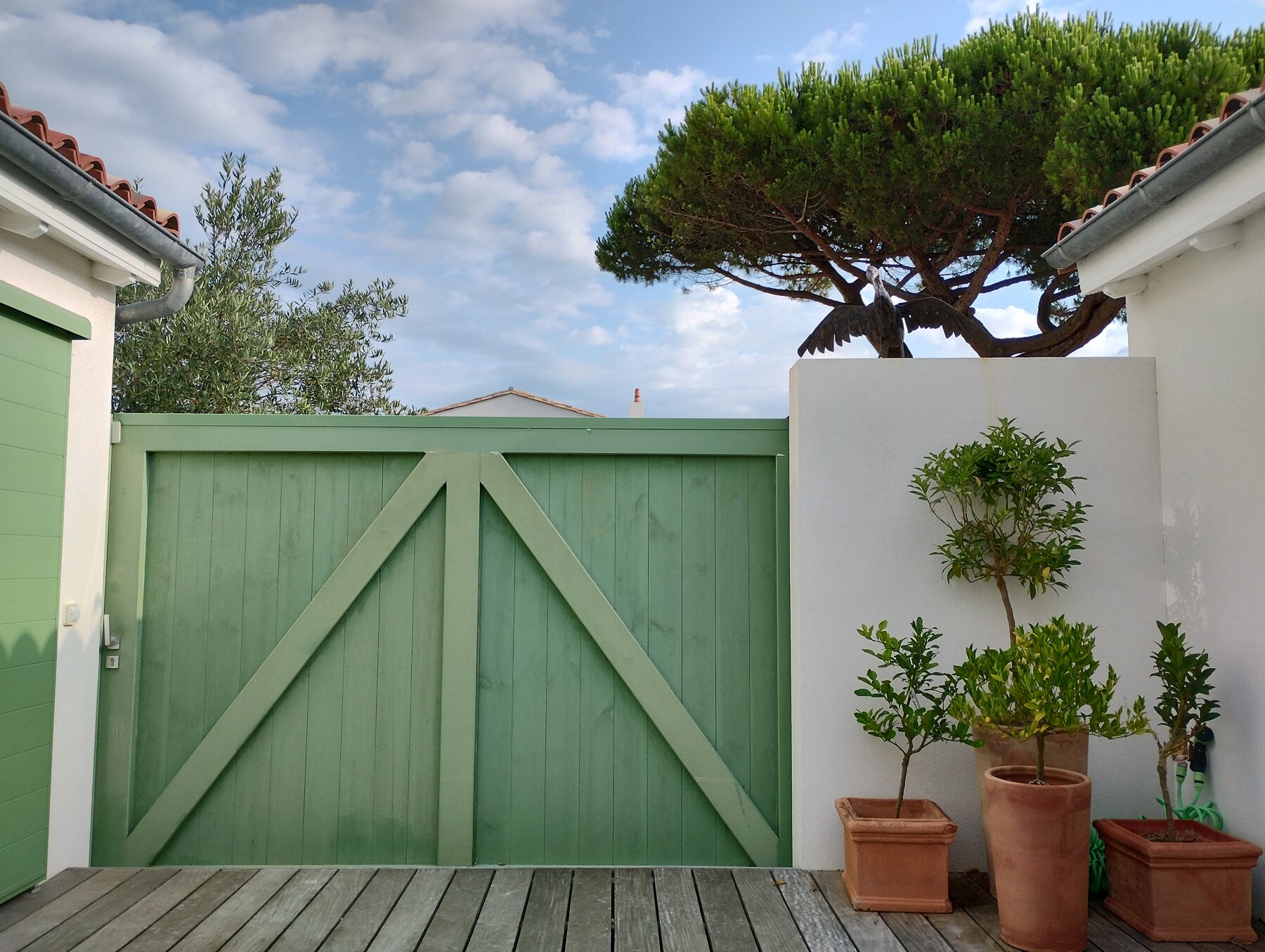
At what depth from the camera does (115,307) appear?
10.8 feet

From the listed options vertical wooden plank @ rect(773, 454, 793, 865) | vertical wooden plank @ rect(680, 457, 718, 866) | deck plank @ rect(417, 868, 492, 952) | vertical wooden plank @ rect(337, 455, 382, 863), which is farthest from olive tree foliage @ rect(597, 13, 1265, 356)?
deck plank @ rect(417, 868, 492, 952)

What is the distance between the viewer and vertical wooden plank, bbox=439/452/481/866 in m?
2.97

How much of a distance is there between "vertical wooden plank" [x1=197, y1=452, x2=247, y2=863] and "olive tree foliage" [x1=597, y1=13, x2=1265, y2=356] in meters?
5.61

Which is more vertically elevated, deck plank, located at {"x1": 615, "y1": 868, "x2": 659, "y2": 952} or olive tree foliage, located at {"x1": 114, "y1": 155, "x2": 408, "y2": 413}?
olive tree foliage, located at {"x1": 114, "y1": 155, "x2": 408, "y2": 413}

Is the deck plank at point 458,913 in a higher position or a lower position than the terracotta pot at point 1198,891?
lower

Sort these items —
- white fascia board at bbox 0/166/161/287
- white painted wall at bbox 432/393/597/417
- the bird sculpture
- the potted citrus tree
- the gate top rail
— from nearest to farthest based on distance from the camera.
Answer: white fascia board at bbox 0/166/161/287 → the potted citrus tree → the gate top rail → the bird sculpture → white painted wall at bbox 432/393/597/417

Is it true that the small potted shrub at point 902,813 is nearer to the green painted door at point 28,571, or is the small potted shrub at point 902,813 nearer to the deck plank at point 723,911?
the deck plank at point 723,911

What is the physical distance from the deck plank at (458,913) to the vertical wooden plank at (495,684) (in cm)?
14

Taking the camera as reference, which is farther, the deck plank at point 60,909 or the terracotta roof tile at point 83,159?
the terracotta roof tile at point 83,159

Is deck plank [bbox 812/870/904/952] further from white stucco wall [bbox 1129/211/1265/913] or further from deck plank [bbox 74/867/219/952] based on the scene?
deck plank [bbox 74/867/219/952]

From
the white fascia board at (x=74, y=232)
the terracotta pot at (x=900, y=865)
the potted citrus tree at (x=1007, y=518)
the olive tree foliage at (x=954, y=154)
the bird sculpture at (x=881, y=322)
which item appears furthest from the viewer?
the olive tree foliage at (x=954, y=154)

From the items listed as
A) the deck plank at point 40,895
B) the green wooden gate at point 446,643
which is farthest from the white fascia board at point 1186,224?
the deck plank at point 40,895

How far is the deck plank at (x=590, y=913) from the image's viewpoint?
7.73 ft

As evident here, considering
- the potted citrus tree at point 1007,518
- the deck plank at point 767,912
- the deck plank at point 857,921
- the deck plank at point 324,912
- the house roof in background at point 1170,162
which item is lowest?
the deck plank at point 324,912
